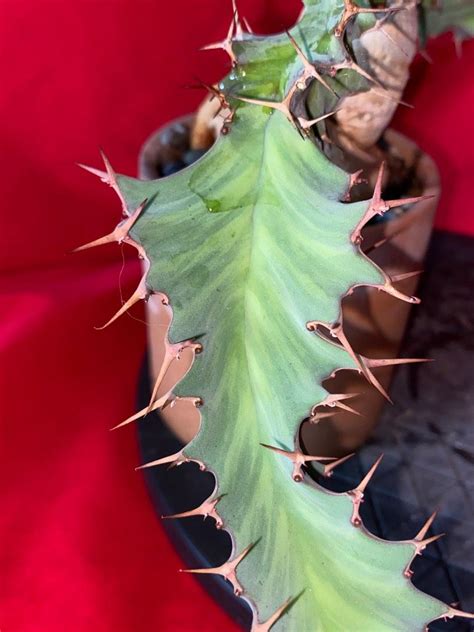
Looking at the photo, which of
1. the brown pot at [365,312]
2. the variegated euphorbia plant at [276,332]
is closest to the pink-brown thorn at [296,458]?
the variegated euphorbia plant at [276,332]

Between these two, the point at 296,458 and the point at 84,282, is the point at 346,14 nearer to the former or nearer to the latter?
the point at 296,458

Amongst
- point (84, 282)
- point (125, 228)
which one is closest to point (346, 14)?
point (125, 228)

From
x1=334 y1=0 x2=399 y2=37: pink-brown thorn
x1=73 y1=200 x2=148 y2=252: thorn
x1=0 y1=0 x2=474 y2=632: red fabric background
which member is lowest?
x1=0 y1=0 x2=474 y2=632: red fabric background

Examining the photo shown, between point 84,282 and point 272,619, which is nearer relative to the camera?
point 272,619

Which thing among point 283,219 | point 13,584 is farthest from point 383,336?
point 13,584

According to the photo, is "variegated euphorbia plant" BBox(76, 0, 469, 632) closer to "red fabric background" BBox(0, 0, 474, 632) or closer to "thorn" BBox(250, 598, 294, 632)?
"thorn" BBox(250, 598, 294, 632)

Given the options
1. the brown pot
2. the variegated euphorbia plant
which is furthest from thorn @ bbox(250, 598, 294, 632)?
the brown pot
